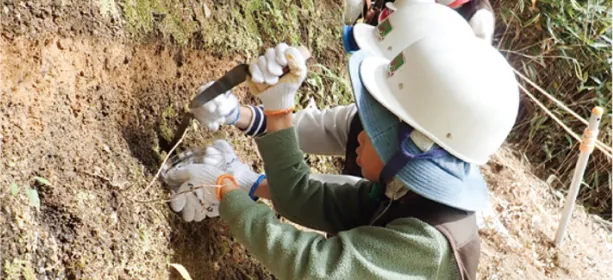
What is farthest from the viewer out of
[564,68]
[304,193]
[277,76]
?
[564,68]

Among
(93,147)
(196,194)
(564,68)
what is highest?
(93,147)

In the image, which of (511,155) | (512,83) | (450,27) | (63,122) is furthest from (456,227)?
(511,155)

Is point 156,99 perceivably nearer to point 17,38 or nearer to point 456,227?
point 17,38

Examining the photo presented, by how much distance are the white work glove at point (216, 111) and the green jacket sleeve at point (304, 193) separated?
0.25m

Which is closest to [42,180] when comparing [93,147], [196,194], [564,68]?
[93,147]

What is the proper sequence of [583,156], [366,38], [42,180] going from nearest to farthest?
[42,180], [366,38], [583,156]

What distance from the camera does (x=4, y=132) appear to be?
50.3 inches

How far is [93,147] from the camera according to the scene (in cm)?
152

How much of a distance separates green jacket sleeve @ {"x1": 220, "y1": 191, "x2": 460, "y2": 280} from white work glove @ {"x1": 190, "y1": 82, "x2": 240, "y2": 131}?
19.1 inches

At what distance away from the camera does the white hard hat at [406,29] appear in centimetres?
204

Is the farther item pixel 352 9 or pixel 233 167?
pixel 352 9

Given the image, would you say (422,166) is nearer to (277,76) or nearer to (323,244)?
(323,244)

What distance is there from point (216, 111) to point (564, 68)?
12.5ft

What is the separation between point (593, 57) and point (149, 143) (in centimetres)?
415
